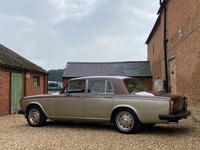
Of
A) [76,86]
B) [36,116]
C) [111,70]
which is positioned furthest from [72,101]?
[111,70]

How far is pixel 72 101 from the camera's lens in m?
8.34

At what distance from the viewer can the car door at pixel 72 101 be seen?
822 cm

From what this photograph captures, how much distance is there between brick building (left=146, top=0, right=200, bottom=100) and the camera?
9500 millimetres

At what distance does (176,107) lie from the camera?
7148 millimetres

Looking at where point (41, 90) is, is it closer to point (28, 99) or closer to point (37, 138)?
point (28, 99)

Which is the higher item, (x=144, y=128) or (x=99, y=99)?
(x=99, y=99)

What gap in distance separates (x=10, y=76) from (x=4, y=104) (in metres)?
1.38

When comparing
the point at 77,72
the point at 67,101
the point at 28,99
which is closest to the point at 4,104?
the point at 28,99

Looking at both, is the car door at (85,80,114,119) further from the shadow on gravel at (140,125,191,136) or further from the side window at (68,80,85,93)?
the shadow on gravel at (140,125,191,136)

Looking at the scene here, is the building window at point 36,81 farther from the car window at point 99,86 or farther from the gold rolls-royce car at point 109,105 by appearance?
the car window at point 99,86

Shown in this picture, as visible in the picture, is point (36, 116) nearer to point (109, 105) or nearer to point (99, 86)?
point (99, 86)

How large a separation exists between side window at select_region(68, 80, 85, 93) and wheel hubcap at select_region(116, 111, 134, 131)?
1456 millimetres

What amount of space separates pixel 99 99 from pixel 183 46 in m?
5.19

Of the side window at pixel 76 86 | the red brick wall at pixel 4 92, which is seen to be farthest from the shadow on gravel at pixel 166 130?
the red brick wall at pixel 4 92
